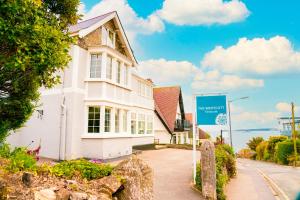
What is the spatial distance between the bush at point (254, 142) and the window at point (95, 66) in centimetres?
3885

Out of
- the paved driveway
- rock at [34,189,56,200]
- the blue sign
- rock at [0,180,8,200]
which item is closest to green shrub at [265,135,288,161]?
the paved driveway

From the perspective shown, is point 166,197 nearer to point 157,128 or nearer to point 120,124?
point 120,124

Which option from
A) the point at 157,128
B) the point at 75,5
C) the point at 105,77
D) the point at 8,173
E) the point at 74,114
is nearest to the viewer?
the point at 8,173

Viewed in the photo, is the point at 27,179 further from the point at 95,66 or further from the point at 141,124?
the point at 141,124

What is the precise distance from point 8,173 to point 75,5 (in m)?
5.95

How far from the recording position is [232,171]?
52.3 ft

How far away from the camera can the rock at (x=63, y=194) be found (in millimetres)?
5336

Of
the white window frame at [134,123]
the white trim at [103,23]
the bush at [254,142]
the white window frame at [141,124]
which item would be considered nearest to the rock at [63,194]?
the white trim at [103,23]

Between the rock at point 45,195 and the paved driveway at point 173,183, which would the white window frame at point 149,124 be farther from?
the rock at point 45,195

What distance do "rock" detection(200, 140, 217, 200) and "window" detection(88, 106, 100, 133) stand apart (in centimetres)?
909

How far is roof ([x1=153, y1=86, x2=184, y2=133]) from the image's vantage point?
34.3 metres

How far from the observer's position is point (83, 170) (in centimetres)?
702

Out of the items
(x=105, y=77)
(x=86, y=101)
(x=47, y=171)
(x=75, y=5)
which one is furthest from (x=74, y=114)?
(x=47, y=171)

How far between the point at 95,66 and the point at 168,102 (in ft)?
65.3
